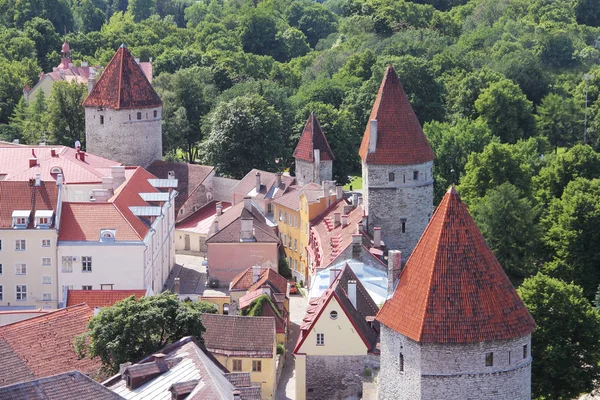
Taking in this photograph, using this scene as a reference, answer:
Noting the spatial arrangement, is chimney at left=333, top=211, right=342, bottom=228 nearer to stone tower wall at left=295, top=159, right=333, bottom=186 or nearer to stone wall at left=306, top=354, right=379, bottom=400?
stone tower wall at left=295, top=159, right=333, bottom=186

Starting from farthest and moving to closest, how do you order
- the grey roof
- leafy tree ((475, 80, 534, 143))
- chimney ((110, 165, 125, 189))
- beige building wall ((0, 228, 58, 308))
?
leafy tree ((475, 80, 534, 143))
chimney ((110, 165, 125, 189))
beige building wall ((0, 228, 58, 308))
the grey roof

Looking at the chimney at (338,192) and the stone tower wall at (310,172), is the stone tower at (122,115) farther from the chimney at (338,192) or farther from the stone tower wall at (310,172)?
the chimney at (338,192)

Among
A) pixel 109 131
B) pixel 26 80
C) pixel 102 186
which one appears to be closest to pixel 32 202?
pixel 102 186

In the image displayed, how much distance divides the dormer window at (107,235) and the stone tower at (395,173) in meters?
12.9

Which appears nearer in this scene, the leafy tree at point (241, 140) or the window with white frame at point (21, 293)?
the window with white frame at point (21, 293)

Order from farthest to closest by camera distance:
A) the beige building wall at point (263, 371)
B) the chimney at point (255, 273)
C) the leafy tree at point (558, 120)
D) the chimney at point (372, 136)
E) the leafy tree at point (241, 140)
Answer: the leafy tree at point (558, 120)
the leafy tree at point (241, 140)
the chimney at point (372, 136)
the chimney at point (255, 273)
the beige building wall at point (263, 371)

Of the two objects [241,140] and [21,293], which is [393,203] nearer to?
[21,293]

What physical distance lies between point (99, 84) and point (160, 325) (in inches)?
1485

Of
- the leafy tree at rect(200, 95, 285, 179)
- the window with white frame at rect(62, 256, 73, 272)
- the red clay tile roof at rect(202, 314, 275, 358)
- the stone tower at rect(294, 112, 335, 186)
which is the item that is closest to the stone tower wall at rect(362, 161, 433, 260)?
the stone tower at rect(294, 112, 335, 186)

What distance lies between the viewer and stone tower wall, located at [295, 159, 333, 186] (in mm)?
87500

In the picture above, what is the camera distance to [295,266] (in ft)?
270

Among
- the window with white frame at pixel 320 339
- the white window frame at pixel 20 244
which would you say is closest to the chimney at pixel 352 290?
the window with white frame at pixel 320 339

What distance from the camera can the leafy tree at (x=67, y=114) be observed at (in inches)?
4031

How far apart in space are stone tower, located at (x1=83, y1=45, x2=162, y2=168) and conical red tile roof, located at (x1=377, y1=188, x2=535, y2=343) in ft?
145
